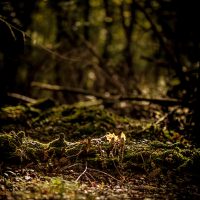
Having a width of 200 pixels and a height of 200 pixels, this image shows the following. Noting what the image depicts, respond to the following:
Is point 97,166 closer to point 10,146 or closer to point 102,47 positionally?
point 10,146

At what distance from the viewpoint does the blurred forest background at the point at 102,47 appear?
659 cm

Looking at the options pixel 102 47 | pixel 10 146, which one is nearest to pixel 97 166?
pixel 10 146

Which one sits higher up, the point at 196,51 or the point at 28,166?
the point at 196,51

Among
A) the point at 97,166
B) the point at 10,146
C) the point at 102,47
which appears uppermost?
the point at 102,47

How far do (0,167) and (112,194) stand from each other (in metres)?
1.16

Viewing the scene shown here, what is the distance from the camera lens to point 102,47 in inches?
619

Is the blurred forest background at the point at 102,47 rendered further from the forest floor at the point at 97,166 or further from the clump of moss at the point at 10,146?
the clump of moss at the point at 10,146

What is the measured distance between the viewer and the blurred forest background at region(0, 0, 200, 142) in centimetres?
659

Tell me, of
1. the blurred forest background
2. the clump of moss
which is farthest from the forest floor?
the blurred forest background

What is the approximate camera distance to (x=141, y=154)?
393 centimetres

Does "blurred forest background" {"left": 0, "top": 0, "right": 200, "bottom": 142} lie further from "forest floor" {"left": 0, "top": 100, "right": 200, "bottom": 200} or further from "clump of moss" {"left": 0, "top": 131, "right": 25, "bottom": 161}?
"clump of moss" {"left": 0, "top": 131, "right": 25, "bottom": 161}

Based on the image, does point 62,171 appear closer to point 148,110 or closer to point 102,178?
point 102,178

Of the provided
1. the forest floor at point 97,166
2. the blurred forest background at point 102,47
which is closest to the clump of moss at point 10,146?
the forest floor at point 97,166

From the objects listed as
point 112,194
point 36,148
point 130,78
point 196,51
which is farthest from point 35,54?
point 112,194
